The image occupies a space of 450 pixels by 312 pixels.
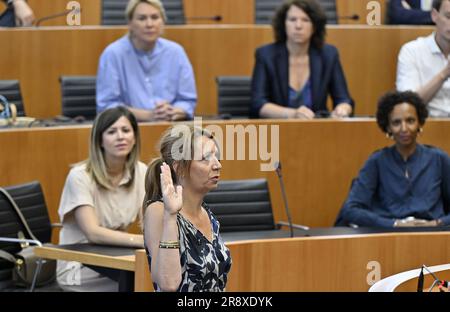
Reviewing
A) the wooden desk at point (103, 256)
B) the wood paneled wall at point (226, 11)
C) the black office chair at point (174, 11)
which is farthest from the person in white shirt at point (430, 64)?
the wooden desk at point (103, 256)

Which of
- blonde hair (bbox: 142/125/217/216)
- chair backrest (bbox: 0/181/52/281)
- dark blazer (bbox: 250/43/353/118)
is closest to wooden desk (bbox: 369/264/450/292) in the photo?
blonde hair (bbox: 142/125/217/216)

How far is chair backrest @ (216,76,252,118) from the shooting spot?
20.5 ft

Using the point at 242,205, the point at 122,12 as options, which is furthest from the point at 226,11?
the point at 242,205

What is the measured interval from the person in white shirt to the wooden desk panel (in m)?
0.34

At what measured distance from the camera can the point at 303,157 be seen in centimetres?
551

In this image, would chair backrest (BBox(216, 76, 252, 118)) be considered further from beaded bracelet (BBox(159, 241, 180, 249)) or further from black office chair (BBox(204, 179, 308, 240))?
beaded bracelet (BBox(159, 241, 180, 249))

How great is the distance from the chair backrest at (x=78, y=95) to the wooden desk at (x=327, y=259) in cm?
245

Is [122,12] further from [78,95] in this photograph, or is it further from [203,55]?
[78,95]

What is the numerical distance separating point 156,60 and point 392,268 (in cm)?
226

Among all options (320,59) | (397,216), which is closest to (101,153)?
(397,216)

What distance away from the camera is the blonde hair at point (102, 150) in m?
4.59

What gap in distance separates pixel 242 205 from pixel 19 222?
945 mm

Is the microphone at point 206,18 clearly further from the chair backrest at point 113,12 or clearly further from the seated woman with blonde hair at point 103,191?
the seated woman with blonde hair at point 103,191
